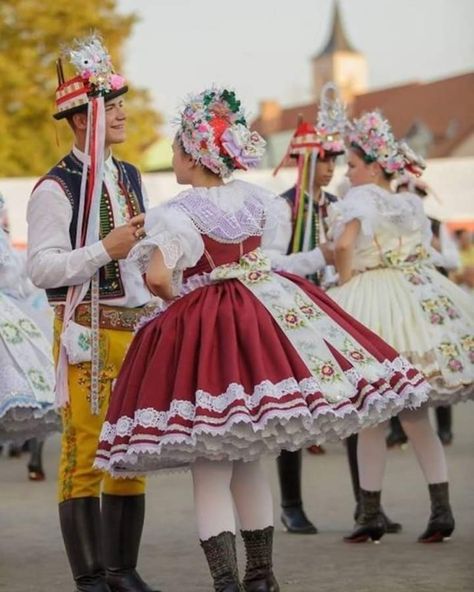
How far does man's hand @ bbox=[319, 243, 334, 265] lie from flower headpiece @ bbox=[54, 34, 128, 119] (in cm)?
190

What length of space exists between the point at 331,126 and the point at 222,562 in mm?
3573

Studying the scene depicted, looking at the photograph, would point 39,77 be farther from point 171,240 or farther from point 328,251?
point 171,240

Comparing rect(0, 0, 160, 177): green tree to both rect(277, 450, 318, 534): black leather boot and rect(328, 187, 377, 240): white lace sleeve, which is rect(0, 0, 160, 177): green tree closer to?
rect(277, 450, 318, 534): black leather boot

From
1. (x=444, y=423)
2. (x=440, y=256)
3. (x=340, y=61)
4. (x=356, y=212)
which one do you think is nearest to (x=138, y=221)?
(x=356, y=212)

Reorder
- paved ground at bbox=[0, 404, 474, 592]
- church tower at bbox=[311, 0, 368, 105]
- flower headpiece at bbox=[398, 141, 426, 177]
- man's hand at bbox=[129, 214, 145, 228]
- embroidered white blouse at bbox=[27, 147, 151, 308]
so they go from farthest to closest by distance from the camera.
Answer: church tower at bbox=[311, 0, 368, 105] → flower headpiece at bbox=[398, 141, 426, 177] → paved ground at bbox=[0, 404, 474, 592] → embroidered white blouse at bbox=[27, 147, 151, 308] → man's hand at bbox=[129, 214, 145, 228]

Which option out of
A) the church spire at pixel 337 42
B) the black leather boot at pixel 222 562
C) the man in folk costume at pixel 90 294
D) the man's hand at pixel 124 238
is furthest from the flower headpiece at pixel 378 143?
the church spire at pixel 337 42

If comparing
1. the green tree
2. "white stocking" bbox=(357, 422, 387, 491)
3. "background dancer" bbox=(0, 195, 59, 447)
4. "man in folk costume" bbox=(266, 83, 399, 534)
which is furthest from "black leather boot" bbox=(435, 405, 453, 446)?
the green tree

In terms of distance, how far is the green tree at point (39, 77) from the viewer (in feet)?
110

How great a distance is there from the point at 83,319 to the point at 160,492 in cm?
356

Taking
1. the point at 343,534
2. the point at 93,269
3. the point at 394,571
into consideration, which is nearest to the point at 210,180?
the point at 93,269

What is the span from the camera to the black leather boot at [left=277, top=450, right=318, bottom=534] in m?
7.48

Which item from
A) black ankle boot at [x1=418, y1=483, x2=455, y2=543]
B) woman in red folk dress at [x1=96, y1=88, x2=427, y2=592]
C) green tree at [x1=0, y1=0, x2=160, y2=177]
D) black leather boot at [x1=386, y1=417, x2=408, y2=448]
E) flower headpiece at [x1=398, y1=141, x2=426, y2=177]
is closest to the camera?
woman in red folk dress at [x1=96, y1=88, x2=427, y2=592]

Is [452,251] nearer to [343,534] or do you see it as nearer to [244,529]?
[343,534]

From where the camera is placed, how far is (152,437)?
199 inches
